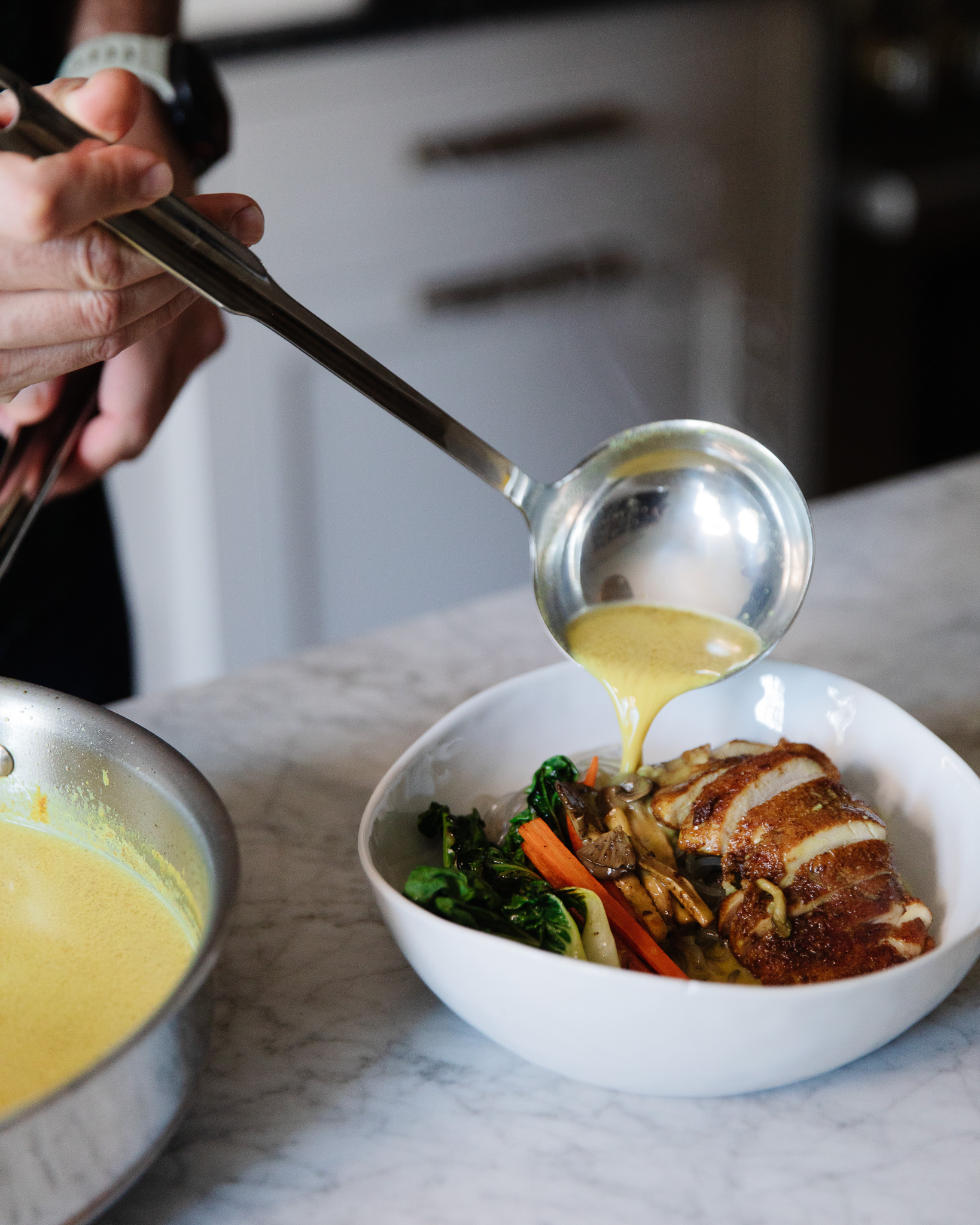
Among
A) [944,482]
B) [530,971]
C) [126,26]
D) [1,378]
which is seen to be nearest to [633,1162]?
[530,971]

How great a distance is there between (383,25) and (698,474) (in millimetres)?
1855

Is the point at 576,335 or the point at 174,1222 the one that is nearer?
the point at 174,1222

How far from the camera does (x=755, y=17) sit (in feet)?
10.3

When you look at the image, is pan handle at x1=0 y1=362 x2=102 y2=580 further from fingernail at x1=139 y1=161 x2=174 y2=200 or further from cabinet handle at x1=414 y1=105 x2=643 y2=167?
cabinet handle at x1=414 y1=105 x2=643 y2=167

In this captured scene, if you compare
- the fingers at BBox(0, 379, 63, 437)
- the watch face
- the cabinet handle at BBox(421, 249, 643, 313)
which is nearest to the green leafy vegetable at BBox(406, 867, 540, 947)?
the fingers at BBox(0, 379, 63, 437)

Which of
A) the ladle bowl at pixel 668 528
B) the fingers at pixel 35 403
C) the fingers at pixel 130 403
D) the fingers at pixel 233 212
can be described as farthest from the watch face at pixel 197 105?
the ladle bowl at pixel 668 528

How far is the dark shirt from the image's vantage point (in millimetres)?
1661

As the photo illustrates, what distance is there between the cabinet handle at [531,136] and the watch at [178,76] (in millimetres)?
1439

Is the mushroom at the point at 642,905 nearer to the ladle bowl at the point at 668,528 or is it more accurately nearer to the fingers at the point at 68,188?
the ladle bowl at the point at 668,528

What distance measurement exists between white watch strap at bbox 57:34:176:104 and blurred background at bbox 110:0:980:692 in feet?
3.55

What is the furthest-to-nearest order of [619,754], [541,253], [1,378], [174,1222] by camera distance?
[541,253], [619,754], [1,378], [174,1222]

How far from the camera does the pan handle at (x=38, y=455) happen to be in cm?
112

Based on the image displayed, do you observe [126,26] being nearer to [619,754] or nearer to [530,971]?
[619,754]

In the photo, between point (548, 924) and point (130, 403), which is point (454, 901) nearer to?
point (548, 924)
